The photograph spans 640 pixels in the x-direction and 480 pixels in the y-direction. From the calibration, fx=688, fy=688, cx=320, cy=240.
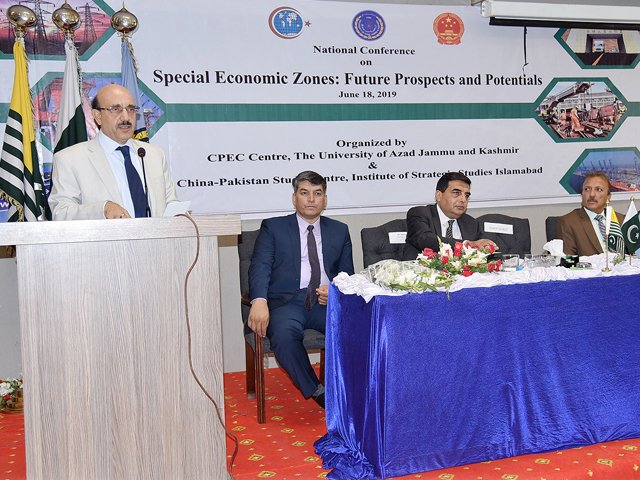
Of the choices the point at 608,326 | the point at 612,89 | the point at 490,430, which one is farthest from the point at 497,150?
the point at 490,430

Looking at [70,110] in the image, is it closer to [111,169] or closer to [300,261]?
[111,169]

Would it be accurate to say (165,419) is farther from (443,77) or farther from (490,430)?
(443,77)

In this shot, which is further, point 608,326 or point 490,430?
point 608,326

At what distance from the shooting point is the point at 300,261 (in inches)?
162

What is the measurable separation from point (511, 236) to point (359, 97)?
148 cm

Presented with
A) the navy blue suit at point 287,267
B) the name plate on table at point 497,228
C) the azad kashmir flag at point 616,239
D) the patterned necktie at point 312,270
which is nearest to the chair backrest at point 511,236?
the name plate on table at point 497,228

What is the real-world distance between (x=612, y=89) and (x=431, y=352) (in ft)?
12.4

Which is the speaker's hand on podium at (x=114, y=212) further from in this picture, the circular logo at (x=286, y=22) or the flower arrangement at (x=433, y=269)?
the circular logo at (x=286, y=22)

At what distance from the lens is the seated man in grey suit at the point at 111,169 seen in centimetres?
293

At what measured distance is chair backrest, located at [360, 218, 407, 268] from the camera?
451 cm

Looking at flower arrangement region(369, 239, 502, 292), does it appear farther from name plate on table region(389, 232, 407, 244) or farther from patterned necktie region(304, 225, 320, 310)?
name plate on table region(389, 232, 407, 244)

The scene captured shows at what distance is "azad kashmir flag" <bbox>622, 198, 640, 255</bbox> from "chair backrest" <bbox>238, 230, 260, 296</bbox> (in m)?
2.15

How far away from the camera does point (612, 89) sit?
565 cm

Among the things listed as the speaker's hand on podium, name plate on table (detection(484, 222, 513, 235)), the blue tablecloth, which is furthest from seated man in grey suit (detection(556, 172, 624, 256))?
the speaker's hand on podium
